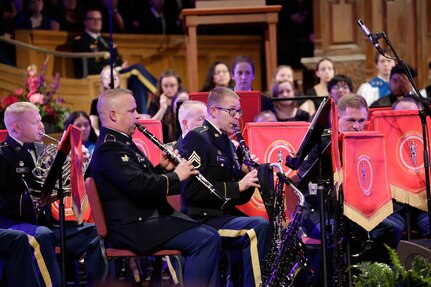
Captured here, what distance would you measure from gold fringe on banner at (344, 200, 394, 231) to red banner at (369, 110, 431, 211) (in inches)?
17.1

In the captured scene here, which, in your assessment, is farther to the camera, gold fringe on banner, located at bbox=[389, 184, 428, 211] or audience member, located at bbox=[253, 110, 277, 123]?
audience member, located at bbox=[253, 110, 277, 123]

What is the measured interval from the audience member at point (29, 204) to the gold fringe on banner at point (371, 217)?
180 cm

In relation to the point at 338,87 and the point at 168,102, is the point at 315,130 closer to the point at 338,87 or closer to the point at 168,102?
the point at 338,87

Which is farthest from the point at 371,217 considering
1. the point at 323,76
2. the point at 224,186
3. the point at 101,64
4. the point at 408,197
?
the point at 101,64

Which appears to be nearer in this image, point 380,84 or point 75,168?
point 75,168

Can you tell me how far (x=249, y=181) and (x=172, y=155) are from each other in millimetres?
582

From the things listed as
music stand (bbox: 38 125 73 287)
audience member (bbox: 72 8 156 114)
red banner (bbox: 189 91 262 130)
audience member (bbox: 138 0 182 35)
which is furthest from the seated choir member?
audience member (bbox: 138 0 182 35)

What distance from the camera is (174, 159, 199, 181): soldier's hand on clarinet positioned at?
18.9 feet

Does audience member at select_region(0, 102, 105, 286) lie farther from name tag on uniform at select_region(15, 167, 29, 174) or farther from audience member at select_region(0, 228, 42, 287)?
audience member at select_region(0, 228, 42, 287)

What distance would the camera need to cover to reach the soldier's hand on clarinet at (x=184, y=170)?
5.76m

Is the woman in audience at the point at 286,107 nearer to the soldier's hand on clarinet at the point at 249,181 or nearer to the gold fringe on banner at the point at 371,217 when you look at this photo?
the gold fringe on banner at the point at 371,217

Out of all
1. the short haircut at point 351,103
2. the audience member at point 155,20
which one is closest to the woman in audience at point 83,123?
the short haircut at point 351,103

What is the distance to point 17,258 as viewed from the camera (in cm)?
600

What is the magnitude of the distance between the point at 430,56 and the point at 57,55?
16.0 ft
